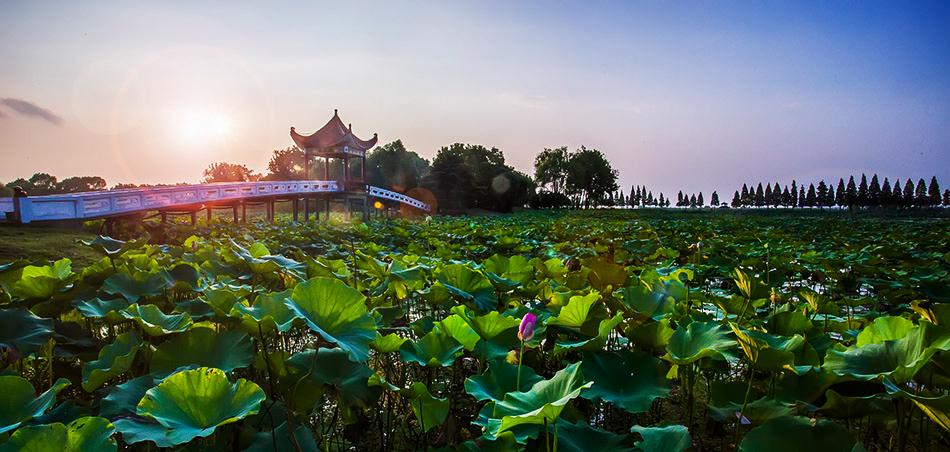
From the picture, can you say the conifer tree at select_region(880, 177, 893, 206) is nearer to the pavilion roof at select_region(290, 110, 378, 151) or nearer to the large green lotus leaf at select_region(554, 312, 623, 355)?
the pavilion roof at select_region(290, 110, 378, 151)

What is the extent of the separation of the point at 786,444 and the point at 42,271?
206 centimetres

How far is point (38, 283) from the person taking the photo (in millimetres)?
1504

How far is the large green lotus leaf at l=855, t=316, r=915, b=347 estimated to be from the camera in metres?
1.03

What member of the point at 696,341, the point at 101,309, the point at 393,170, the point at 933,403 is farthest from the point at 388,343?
the point at 393,170

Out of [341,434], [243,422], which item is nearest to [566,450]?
[243,422]

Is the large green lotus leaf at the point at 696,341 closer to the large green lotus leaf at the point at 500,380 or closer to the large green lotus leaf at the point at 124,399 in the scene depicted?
the large green lotus leaf at the point at 500,380

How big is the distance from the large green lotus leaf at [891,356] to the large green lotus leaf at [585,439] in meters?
0.44

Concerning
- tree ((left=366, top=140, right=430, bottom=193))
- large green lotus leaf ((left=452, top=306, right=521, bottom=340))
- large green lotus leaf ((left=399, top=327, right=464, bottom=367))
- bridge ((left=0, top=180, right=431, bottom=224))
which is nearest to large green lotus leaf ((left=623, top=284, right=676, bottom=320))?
large green lotus leaf ((left=452, top=306, right=521, bottom=340))

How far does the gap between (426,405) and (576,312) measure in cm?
43

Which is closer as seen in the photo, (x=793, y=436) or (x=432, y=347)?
(x=793, y=436)

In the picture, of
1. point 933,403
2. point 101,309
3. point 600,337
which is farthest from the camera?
point 101,309

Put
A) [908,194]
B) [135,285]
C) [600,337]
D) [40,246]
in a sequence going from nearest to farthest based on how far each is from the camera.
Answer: [600,337] → [135,285] → [40,246] → [908,194]

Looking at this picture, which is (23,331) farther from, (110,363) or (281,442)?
(281,442)

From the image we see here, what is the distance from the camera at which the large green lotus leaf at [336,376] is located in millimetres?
1042
